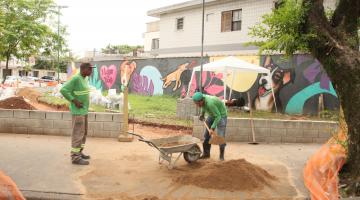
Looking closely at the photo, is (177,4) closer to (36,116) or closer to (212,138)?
(36,116)

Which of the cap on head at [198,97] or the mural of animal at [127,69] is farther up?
the mural of animal at [127,69]

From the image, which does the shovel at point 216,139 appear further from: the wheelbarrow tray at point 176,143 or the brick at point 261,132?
the brick at point 261,132

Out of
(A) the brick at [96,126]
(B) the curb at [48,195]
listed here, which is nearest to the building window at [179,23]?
(A) the brick at [96,126]

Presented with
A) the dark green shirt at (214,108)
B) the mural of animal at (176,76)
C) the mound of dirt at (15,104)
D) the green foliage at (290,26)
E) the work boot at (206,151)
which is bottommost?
the work boot at (206,151)

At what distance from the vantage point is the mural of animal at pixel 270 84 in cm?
1617

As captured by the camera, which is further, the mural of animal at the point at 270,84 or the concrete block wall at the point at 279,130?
the mural of animal at the point at 270,84

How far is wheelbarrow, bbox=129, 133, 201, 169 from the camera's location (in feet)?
22.3

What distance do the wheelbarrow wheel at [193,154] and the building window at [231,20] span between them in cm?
1606

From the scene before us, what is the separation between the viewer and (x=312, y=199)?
17.5 feet

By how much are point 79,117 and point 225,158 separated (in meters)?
3.23

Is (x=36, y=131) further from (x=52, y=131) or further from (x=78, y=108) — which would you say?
(x=78, y=108)

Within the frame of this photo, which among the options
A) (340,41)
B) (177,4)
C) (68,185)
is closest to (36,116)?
(68,185)

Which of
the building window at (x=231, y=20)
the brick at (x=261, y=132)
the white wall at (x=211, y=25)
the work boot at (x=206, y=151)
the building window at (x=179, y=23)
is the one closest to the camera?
the work boot at (x=206, y=151)

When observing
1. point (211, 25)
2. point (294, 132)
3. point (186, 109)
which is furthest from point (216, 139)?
point (211, 25)
